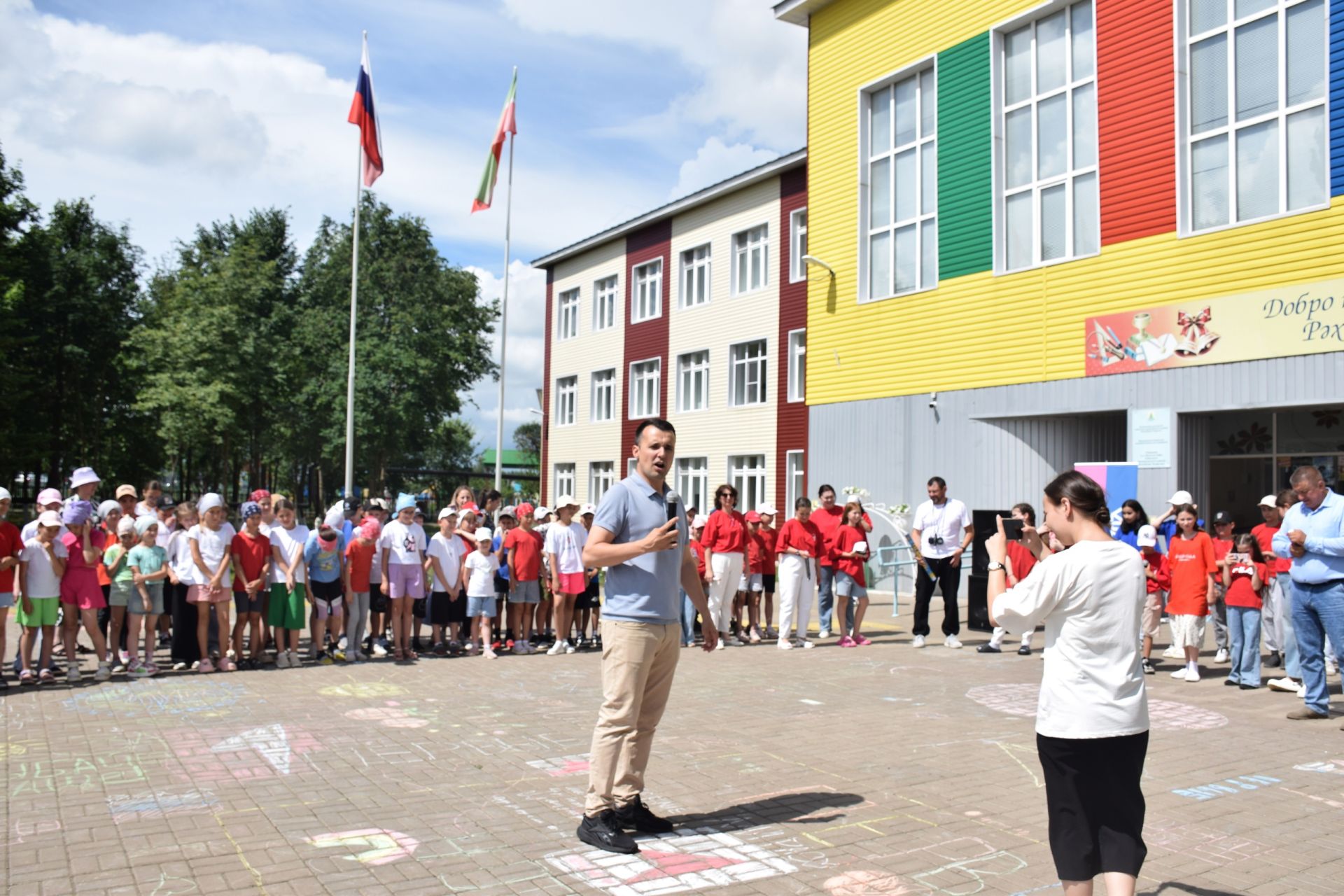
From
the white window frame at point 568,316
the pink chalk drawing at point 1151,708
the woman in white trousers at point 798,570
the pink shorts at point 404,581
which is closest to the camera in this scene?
the pink chalk drawing at point 1151,708

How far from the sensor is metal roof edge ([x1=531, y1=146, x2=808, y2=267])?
98.6 ft

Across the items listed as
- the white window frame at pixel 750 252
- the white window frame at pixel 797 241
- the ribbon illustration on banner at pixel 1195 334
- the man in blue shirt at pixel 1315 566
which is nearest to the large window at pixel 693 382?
the white window frame at pixel 750 252

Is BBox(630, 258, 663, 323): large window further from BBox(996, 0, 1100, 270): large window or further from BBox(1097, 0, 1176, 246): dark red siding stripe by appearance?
BBox(1097, 0, 1176, 246): dark red siding stripe

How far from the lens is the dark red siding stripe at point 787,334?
99.1 feet

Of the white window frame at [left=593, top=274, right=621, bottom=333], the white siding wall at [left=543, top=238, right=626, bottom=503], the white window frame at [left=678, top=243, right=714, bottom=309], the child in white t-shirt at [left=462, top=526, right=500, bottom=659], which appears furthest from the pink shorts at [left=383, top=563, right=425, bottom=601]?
the white window frame at [left=593, top=274, right=621, bottom=333]

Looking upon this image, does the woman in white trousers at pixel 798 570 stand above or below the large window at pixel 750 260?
below

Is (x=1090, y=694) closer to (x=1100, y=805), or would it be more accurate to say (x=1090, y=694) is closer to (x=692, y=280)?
(x=1100, y=805)

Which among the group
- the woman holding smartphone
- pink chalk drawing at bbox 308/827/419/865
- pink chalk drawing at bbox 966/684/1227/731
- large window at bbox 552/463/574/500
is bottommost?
pink chalk drawing at bbox 966/684/1227/731

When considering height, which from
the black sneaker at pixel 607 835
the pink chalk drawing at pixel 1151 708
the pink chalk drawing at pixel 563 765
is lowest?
the pink chalk drawing at pixel 1151 708

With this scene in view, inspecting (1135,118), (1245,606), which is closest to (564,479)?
(1135,118)

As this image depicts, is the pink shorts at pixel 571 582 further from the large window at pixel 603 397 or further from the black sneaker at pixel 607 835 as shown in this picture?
the large window at pixel 603 397

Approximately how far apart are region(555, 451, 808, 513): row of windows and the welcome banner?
38.9 feet

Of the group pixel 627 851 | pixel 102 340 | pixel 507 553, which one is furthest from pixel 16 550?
pixel 102 340

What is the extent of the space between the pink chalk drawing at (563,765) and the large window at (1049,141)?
14345 mm
